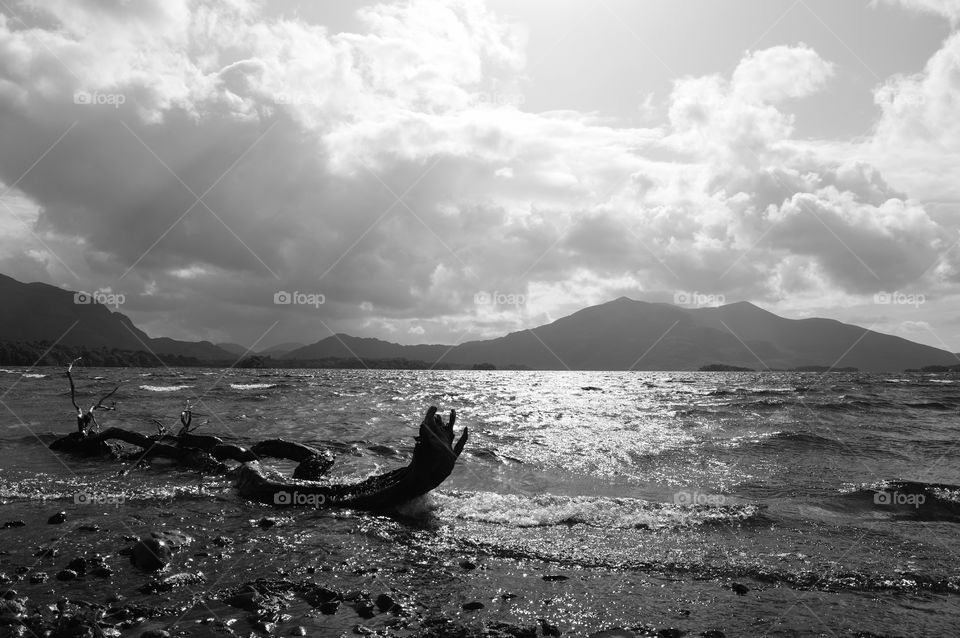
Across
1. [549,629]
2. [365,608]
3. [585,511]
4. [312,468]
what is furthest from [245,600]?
[585,511]

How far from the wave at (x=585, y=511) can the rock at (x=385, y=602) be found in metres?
4.29

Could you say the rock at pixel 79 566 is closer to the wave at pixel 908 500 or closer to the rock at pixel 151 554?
the rock at pixel 151 554

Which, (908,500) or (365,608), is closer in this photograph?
(365,608)

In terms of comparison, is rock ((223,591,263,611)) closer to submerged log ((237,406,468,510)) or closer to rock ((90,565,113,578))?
rock ((90,565,113,578))

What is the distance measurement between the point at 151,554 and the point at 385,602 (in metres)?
3.92

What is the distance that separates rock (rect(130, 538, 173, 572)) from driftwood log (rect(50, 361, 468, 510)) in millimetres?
3513

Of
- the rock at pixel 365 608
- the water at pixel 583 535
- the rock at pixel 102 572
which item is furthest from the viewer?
the rock at pixel 102 572

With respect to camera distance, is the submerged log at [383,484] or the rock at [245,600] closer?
the rock at [245,600]

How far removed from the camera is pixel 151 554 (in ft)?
25.7

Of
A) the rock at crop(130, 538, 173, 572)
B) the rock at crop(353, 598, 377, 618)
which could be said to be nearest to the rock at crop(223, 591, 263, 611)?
the rock at crop(353, 598, 377, 618)

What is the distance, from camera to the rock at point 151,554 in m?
7.66

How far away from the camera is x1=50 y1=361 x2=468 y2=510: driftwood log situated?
10.6 meters

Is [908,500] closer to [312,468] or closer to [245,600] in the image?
[312,468]

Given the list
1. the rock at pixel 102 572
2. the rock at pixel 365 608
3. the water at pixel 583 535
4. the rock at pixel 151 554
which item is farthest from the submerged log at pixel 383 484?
the rock at pixel 102 572
